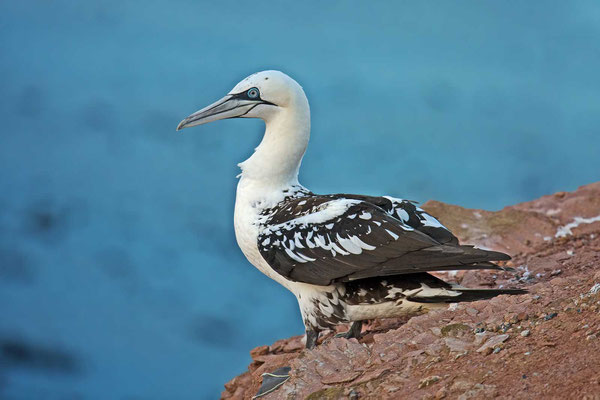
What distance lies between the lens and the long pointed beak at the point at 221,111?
957 cm

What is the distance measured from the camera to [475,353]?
6801 mm

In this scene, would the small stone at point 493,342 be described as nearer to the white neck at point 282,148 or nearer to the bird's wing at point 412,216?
the bird's wing at point 412,216

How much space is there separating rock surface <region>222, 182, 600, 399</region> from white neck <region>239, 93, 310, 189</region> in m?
2.06

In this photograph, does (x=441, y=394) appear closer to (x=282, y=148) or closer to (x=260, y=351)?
(x=282, y=148)

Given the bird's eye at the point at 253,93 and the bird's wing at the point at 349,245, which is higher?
the bird's eye at the point at 253,93

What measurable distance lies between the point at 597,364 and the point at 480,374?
2.86 feet

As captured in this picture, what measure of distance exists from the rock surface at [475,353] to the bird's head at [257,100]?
2825 millimetres

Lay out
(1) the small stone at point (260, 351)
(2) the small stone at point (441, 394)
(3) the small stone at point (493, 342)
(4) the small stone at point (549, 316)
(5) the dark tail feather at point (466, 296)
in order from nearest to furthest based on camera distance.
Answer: (2) the small stone at point (441, 394)
(3) the small stone at point (493, 342)
(4) the small stone at point (549, 316)
(5) the dark tail feather at point (466, 296)
(1) the small stone at point (260, 351)

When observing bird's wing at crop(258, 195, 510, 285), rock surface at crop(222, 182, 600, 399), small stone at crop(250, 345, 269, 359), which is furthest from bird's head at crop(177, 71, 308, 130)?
small stone at crop(250, 345, 269, 359)

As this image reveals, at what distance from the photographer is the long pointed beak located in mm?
9570

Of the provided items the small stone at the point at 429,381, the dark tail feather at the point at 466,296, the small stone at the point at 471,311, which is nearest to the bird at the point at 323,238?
the dark tail feather at the point at 466,296

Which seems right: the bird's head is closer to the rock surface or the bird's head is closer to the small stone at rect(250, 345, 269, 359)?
Answer: the rock surface

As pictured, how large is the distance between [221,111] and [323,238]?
229 centimetres

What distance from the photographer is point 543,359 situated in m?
6.27
